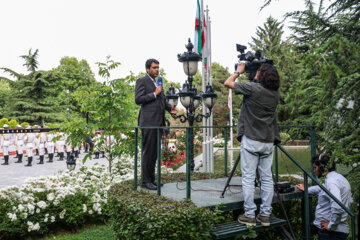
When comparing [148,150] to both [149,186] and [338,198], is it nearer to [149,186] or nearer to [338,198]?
[149,186]

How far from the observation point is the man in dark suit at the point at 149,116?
15.6ft

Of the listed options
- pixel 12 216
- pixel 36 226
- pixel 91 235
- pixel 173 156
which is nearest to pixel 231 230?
pixel 91 235

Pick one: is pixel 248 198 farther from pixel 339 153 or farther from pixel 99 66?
pixel 99 66

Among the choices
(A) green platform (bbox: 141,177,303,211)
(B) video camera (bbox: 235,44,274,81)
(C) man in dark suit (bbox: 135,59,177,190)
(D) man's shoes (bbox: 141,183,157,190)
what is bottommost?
(A) green platform (bbox: 141,177,303,211)

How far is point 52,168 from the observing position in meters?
14.7

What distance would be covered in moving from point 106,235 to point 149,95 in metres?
2.71

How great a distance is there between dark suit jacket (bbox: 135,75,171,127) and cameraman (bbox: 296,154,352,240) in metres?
2.45

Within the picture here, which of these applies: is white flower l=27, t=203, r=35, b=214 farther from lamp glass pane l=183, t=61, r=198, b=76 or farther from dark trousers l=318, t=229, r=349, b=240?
lamp glass pane l=183, t=61, r=198, b=76

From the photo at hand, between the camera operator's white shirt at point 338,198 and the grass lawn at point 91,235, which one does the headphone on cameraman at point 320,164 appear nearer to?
the camera operator's white shirt at point 338,198

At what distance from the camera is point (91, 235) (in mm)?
5543

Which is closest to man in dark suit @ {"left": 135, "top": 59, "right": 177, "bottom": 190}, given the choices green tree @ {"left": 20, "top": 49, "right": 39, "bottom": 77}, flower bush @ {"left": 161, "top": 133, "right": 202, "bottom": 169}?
flower bush @ {"left": 161, "top": 133, "right": 202, "bottom": 169}

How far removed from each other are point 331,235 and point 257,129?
1963 millimetres

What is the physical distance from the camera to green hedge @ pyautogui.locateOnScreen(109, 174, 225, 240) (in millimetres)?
3311

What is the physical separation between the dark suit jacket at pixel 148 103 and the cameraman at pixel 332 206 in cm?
245
